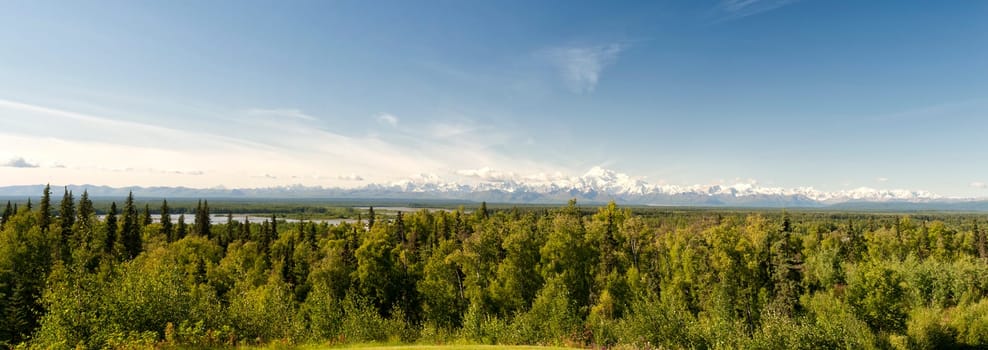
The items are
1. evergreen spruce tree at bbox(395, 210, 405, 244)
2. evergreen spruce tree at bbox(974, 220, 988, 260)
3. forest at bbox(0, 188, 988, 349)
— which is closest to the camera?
forest at bbox(0, 188, 988, 349)

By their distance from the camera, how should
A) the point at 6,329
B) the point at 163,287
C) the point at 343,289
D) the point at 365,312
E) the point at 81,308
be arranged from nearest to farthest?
the point at 81,308, the point at 163,287, the point at 365,312, the point at 6,329, the point at 343,289

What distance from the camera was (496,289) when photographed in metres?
61.1

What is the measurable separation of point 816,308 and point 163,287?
8044cm

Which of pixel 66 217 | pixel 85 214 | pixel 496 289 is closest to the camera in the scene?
pixel 496 289

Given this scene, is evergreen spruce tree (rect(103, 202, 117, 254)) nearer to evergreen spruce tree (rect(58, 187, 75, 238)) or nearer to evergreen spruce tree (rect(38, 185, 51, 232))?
evergreen spruce tree (rect(58, 187, 75, 238))

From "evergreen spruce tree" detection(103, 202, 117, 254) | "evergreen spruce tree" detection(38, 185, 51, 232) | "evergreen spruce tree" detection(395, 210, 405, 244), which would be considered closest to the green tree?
"evergreen spruce tree" detection(103, 202, 117, 254)

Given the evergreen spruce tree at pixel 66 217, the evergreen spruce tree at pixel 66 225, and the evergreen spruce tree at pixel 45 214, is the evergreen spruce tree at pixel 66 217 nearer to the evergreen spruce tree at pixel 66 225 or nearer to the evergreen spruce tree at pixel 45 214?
the evergreen spruce tree at pixel 66 225

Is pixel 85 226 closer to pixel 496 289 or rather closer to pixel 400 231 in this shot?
pixel 400 231

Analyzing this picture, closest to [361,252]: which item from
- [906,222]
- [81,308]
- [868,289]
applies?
[81,308]

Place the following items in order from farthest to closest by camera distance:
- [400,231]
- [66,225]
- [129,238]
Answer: [400,231], [129,238], [66,225]

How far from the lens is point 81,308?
95.2ft

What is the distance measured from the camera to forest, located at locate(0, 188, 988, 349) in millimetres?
37688

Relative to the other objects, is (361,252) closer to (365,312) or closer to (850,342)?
(365,312)

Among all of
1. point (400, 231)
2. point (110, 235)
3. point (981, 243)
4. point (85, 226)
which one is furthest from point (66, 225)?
point (981, 243)
